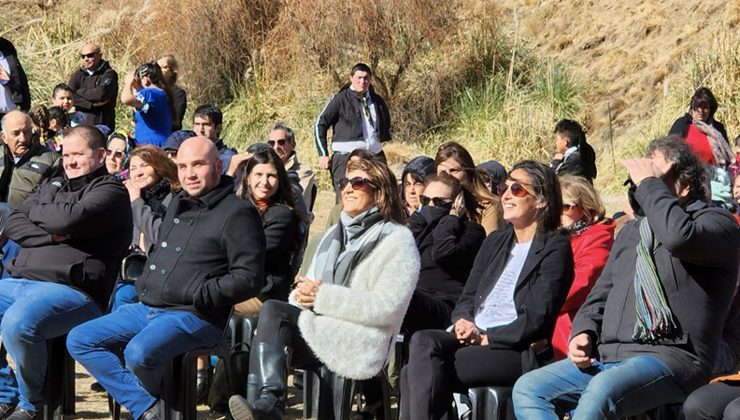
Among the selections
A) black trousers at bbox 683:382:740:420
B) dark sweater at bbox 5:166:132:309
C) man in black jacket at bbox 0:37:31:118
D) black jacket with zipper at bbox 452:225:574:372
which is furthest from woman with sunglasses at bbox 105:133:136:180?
black trousers at bbox 683:382:740:420

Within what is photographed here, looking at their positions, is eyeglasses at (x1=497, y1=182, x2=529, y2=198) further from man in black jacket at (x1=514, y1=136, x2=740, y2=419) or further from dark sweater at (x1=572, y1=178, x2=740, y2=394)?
dark sweater at (x1=572, y1=178, x2=740, y2=394)

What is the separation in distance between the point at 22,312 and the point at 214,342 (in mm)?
1033

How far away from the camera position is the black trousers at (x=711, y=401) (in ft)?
17.5

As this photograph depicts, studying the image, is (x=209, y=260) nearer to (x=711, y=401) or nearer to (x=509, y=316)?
(x=509, y=316)

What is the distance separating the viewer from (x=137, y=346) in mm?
6258

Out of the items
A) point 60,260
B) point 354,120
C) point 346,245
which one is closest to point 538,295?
point 346,245

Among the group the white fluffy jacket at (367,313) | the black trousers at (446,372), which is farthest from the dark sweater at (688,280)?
the white fluffy jacket at (367,313)

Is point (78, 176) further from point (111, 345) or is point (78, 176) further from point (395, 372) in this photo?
point (395, 372)

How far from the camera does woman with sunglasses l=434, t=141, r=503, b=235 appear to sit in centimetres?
789

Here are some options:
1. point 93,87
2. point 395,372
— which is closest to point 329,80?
point 93,87

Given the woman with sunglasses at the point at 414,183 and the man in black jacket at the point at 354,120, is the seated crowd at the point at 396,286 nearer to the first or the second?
the woman with sunglasses at the point at 414,183

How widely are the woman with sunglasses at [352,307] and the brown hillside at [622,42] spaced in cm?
886

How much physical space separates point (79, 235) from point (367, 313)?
173cm

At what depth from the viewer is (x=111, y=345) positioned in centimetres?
654
